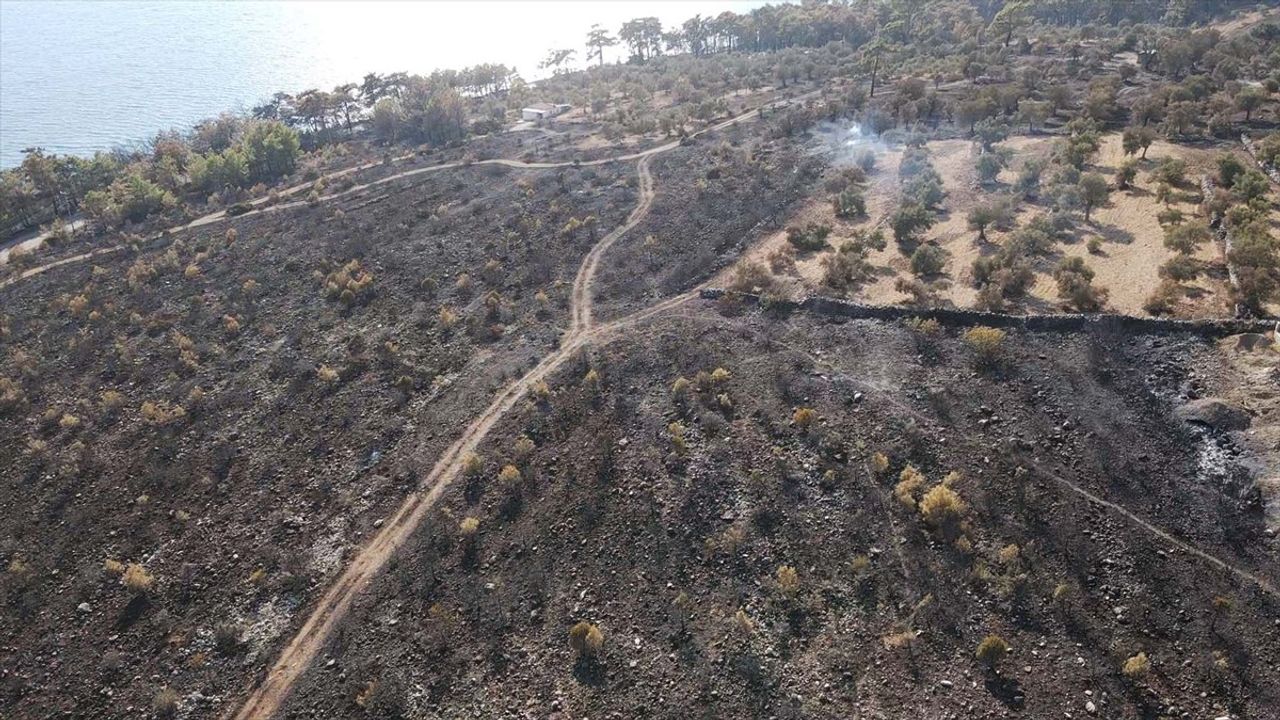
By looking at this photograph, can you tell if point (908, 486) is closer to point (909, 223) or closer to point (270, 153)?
point (909, 223)

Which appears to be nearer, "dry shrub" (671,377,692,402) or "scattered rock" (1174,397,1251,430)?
"scattered rock" (1174,397,1251,430)

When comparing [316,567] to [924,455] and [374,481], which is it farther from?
[924,455]

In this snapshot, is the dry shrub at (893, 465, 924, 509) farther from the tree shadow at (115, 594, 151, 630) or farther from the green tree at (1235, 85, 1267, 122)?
the green tree at (1235, 85, 1267, 122)

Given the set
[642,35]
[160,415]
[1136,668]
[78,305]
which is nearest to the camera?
[1136,668]

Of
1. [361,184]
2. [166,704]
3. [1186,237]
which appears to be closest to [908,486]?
[1186,237]

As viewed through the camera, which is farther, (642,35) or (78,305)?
(642,35)

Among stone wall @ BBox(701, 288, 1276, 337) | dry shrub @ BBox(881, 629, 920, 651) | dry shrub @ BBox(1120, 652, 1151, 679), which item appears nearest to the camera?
dry shrub @ BBox(1120, 652, 1151, 679)

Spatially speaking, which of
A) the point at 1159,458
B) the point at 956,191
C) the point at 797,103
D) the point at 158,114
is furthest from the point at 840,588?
the point at 158,114

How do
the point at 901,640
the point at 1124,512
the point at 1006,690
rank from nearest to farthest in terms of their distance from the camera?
1. the point at 1006,690
2. the point at 901,640
3. the point at 1124,512

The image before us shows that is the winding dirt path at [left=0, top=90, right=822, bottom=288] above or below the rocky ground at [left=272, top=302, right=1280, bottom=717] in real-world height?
above

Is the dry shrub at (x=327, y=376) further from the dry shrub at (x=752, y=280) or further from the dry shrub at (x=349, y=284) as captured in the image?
the dry shrub at (x=752, y=280)

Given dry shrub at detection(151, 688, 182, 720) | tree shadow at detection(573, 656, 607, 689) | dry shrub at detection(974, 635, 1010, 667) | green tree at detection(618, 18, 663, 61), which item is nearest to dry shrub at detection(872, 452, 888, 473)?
dry shrub at detection(974, 635, 1010, 667)
